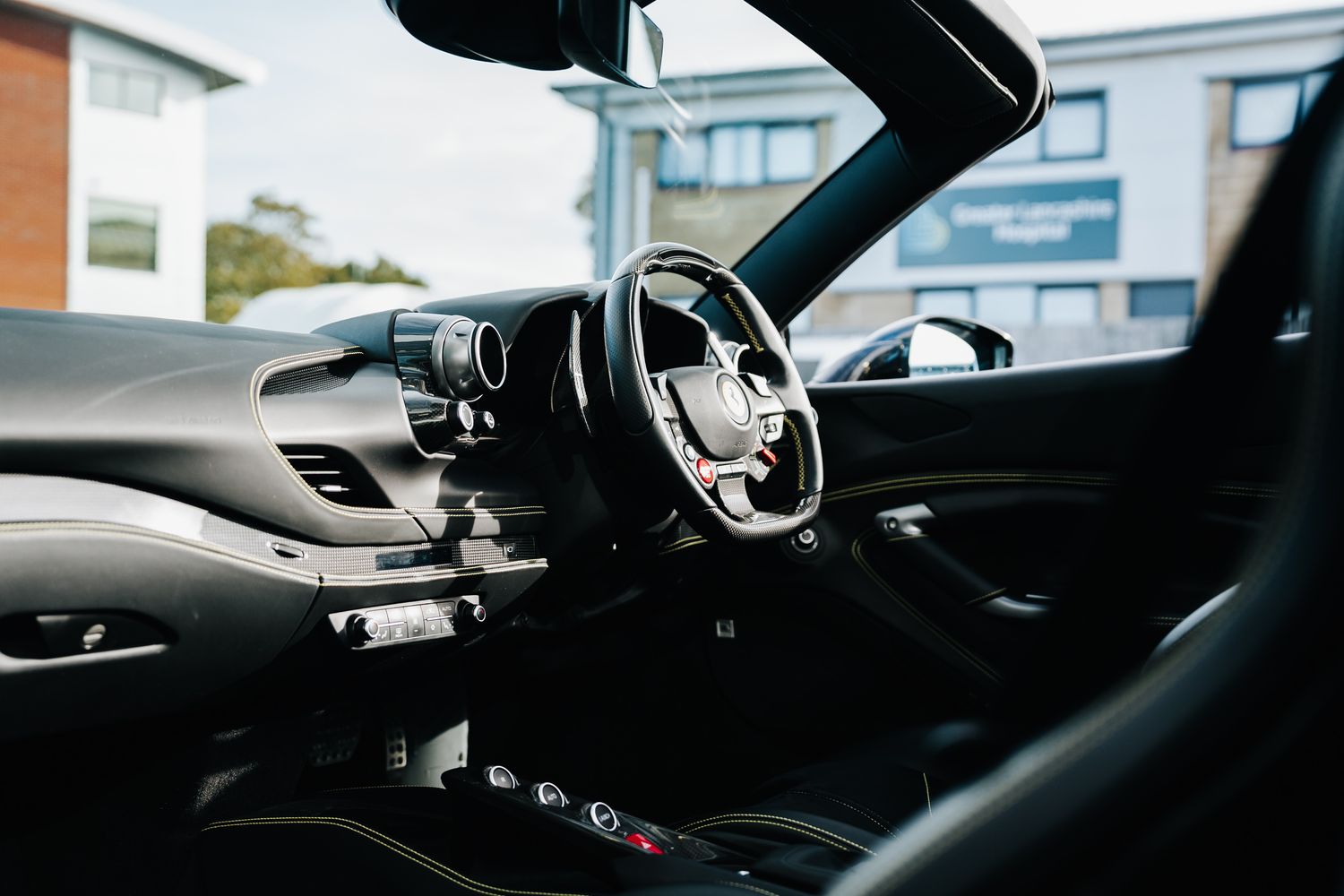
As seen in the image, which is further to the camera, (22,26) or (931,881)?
(22,26)

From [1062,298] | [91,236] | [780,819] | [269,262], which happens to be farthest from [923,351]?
[269,262]

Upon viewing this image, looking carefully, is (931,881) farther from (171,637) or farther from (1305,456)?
(171,637)

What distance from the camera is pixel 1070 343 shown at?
8.34 ft

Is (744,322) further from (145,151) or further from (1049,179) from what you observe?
(1049,179)

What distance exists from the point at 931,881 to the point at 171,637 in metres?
1.08

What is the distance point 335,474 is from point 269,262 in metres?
19.6

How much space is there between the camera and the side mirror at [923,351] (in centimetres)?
233

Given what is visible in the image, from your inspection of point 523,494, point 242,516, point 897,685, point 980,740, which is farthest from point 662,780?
point 980,740

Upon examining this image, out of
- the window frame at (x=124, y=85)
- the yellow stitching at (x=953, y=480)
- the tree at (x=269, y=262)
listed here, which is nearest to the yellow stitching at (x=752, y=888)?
the yellow stitching at (x=953, y=480)

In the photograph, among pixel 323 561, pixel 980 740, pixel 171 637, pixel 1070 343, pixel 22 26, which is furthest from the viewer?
pixel 22 26

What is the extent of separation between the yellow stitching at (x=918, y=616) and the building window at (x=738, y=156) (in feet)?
2.88

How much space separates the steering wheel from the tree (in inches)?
650

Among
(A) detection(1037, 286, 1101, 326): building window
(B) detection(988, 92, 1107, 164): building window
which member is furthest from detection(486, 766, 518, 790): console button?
(A) detection(1037, 286, 1101, 326): building window

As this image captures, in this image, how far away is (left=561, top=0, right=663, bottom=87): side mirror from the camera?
5.12 ft
